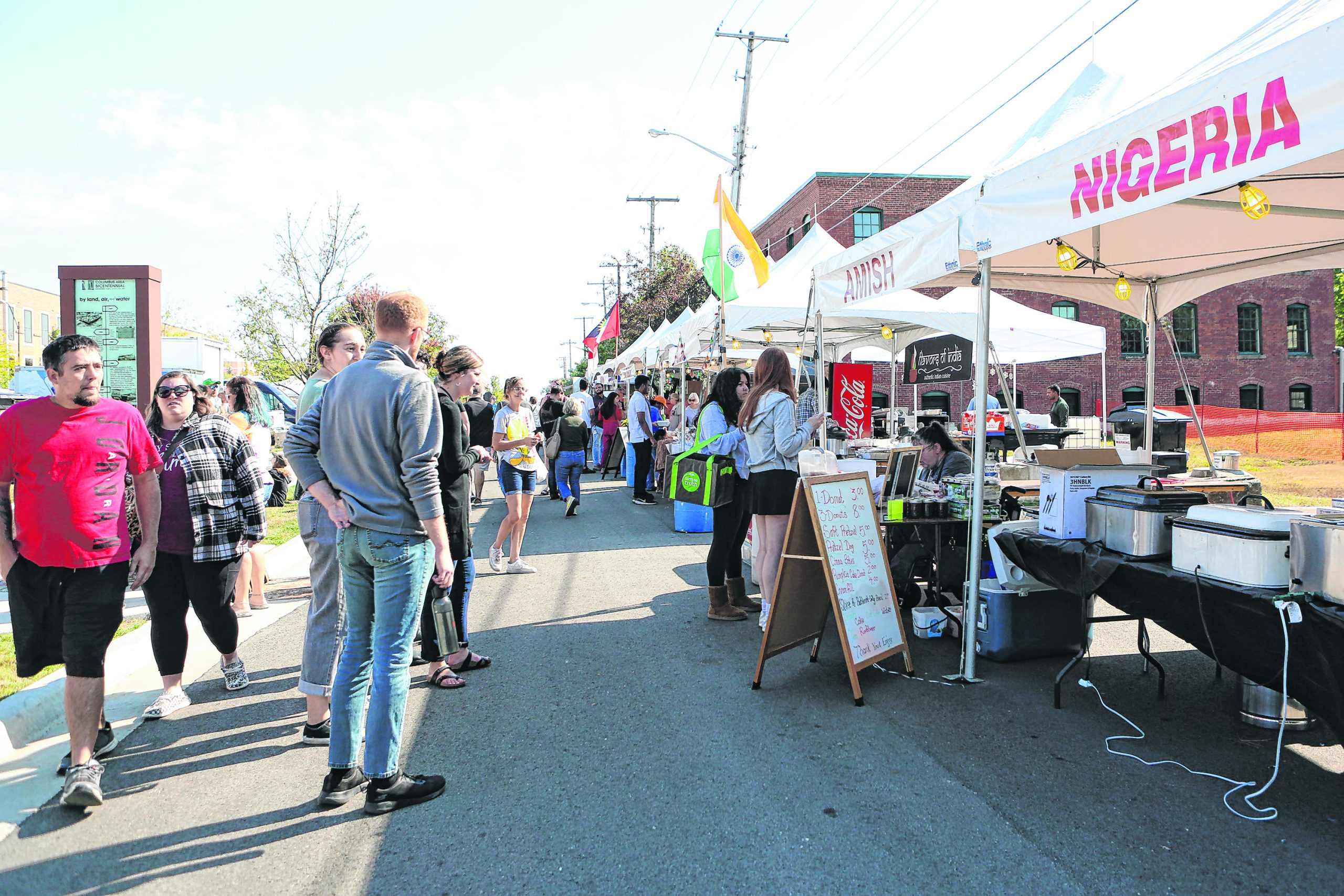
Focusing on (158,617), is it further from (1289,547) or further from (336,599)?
(1289,547)

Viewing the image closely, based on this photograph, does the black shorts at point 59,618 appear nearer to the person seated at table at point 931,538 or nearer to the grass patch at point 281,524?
the person seated at table at point 931,538

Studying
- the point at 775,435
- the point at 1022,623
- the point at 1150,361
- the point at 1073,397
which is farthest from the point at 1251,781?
the point at 1073,397

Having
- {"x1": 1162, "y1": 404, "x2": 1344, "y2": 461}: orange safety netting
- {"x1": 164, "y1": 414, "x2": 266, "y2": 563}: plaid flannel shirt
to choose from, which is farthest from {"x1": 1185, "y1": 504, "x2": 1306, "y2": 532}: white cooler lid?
{"x1": 1162, "y1": 404, "x2": 1344, "y2": 461}: orange safety netting

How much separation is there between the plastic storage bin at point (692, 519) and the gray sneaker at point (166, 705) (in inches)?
249

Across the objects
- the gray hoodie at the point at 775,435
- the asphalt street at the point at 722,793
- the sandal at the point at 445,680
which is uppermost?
the gray hoodie at the point at 775,435

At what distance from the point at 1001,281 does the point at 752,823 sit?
5.44 metres

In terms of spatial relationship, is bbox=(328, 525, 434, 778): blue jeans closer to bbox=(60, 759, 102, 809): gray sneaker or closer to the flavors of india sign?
bbox=(60, 759, 102, 809): gray sneaker

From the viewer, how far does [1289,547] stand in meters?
3.19

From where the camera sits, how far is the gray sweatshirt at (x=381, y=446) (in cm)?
315

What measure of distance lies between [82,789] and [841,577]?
11.8ft

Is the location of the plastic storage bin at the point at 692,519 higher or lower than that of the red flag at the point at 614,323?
lower

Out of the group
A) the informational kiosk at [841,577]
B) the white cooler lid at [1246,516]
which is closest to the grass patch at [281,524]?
the informational kiosk at [841,577]

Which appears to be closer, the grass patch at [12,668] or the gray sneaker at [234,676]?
the grass patch at [12,668]

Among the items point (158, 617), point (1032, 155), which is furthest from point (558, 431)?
point (1032, 155)
